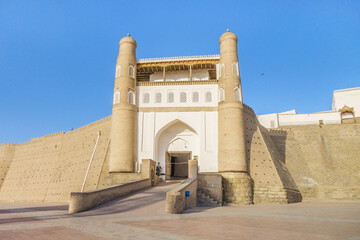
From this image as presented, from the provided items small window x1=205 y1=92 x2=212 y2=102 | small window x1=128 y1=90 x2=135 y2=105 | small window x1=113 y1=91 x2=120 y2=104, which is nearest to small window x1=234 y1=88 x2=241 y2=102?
small window x1=205 y1=92 x2=212 y2=102

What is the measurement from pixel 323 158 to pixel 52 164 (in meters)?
23.5

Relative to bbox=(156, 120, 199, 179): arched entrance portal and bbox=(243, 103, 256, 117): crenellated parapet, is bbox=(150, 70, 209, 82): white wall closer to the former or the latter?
bbox=(243, 103, 256, 117): crenellated parapet

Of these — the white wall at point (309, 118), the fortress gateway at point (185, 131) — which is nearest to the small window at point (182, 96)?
A: the fortress gateway at point (185, 131)

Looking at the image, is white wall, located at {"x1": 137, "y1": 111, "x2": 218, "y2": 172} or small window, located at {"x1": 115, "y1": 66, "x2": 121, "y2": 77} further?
small window, located at {"x1": 115, "y1": 66, "x2": 121, "y2": 77}

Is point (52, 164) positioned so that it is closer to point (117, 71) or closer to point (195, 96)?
point (117, 71)

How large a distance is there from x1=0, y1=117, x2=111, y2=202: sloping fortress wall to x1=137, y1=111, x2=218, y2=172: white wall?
119 inches

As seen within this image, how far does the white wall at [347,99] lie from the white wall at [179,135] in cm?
1925

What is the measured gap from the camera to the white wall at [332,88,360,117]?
Answer: 32.1 meters

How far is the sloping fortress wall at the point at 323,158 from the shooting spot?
900 inches

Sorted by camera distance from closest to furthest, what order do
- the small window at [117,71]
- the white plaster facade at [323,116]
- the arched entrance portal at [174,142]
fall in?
the arched entrance portal at [174,142] → the small window at [117,71] → the white plaster facade at [323,116]

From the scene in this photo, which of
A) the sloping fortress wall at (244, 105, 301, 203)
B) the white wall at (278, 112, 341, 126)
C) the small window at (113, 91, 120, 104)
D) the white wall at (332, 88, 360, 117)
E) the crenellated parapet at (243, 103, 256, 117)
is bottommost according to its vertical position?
the sloping fortress wall at (244, 105, 301, 203)

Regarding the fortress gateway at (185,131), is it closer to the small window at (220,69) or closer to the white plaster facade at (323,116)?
the small window at (220,69)

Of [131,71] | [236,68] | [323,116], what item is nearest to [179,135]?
[131,71]

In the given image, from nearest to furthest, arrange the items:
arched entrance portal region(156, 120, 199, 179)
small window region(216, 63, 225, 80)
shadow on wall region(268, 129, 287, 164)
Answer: small window region(216, 63, 225, 80) < arched entrance portal region(156, 120, 199, 179) < shadow on wall region(268, 129, 287, 164)
